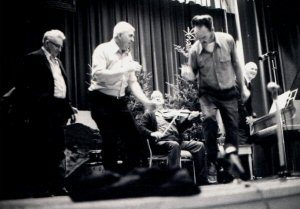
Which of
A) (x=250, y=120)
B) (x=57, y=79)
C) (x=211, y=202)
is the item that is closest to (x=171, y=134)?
(x=250, y=120)

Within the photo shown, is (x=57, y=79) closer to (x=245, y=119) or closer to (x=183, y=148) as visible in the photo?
(x=183, y=148)

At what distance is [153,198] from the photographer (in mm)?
1591

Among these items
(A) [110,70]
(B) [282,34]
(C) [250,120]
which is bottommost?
(C) [250,120]

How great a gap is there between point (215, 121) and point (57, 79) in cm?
173

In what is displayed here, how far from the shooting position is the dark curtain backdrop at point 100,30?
4914 mm

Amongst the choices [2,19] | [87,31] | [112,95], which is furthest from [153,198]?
[87,31]

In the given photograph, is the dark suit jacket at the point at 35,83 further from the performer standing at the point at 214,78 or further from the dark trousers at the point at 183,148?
the dark trousers at the point at 183,148

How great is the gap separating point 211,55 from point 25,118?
78.3 inches

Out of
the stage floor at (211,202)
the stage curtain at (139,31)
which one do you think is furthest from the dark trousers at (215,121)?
the stage curtain at (139,31)

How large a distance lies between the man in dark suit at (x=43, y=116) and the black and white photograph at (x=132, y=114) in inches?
0.4

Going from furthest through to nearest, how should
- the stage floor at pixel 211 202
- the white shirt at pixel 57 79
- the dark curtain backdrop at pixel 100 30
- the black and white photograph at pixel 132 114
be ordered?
the dark curtain backdrop at pixel 100 30 < the white shirt at pixel 57 79 < the black and white photograph at pixel 132 114 < the stage floor at pixel 211 202

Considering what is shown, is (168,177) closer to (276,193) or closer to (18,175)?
(276,193)

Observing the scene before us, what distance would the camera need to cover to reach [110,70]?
303 centimetres

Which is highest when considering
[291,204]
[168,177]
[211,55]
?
[211,55]
